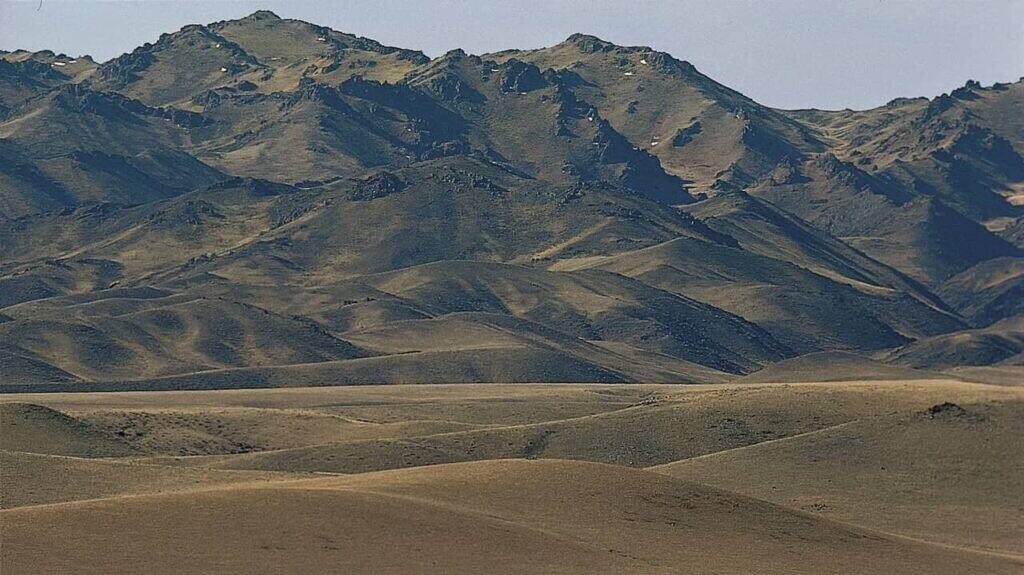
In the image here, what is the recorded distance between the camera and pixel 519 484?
244 feet

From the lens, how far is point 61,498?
83625 mm

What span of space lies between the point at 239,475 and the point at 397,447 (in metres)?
24.6

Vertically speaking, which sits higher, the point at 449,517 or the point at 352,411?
the point at 449,517

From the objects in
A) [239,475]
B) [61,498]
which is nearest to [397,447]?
[239,475]

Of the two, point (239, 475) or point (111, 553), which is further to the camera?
point (239, 475)

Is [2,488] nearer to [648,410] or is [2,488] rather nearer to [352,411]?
[648,410]

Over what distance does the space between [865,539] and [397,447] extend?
4831cm

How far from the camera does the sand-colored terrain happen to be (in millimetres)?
57188

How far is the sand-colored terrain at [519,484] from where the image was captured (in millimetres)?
57188

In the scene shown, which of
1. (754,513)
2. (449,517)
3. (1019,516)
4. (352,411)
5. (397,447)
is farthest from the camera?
(352,411)

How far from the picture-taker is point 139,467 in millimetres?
95500

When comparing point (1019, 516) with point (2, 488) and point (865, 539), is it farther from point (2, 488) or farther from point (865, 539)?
point (2, 488)

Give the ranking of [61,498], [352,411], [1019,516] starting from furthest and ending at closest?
[352,411], [1019,516], [61,498]

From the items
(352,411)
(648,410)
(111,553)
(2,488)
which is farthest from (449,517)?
(352,411)
